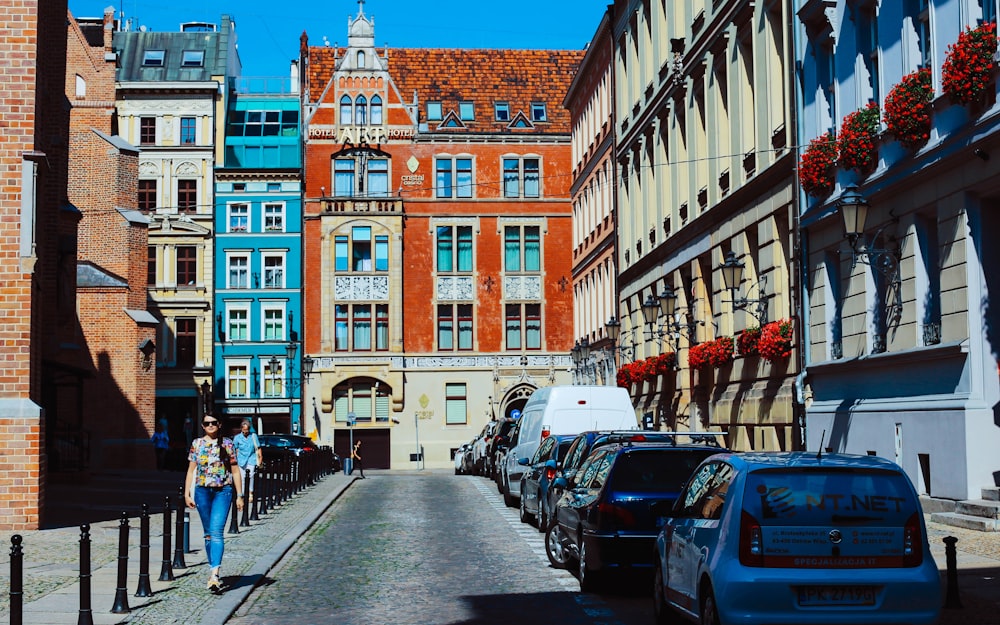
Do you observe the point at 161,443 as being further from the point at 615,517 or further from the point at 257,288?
the point at 615,517

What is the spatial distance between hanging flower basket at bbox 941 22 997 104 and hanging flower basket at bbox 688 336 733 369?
13011 mm

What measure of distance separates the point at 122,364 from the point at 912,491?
119ft

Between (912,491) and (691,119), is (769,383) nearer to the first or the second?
(691,119)

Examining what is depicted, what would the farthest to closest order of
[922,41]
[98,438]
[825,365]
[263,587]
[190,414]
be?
[190,414]
[98,438]
[825,365]
[922,41]
[263,587]

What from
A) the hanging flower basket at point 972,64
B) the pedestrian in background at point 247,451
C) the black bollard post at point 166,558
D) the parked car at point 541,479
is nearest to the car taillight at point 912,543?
the black bollard post at point 166,558

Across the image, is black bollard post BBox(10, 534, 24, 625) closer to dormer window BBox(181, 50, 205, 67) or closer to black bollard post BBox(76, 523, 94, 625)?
black bollard post BBox(76, 523, 94, 625)

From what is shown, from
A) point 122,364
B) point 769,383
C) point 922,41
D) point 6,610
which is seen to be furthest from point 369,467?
point 6,610

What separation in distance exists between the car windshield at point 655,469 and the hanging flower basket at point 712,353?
1647 centimetres

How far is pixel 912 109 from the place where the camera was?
19.3m

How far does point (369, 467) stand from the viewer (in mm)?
64125

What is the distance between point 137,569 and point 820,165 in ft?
43.8

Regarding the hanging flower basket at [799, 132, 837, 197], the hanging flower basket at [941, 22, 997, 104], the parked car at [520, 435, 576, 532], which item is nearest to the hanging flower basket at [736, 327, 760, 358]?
the hanging flower basket at [799, 132, 837, 197]

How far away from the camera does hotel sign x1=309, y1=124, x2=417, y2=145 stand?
6481 centimetres

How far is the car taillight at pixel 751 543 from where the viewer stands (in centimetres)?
931
